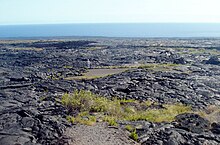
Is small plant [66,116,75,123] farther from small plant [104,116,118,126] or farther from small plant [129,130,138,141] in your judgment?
small plant [129,130,138,141]

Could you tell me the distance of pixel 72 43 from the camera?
308ft

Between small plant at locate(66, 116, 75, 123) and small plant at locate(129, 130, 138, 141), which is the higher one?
small plant at locate(66, 116, 75, 123)

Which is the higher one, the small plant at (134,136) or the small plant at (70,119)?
the small plant at (70,119)

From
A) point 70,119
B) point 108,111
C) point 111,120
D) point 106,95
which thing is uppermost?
point 70,119

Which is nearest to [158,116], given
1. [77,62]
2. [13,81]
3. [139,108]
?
[139,108]

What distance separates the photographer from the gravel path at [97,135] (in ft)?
54.2

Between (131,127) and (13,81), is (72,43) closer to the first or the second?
(13,81)

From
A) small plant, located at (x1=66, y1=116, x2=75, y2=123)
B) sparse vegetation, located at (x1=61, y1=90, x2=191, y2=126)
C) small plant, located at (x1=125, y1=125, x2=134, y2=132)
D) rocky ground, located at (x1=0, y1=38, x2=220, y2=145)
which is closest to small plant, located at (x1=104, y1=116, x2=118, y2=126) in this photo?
sparse vegetation, located at (x1=61, y1=90, x2=191, y2=126)

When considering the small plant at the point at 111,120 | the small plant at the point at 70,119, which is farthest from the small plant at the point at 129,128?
the small plant at the point at 70,119

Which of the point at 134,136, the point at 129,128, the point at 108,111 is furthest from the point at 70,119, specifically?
the point at 134,136

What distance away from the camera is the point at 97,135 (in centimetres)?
1752

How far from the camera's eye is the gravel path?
54.2ft

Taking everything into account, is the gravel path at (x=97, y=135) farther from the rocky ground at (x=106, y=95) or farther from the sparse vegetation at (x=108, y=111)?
the sparse vegetation at (x=108, y=111)

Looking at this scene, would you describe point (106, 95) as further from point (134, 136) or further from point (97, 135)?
point (134, 136)
